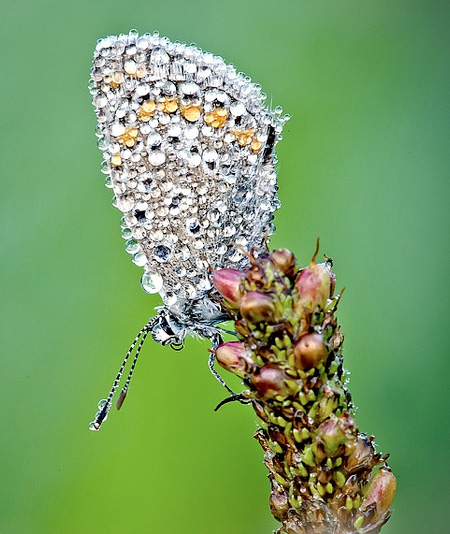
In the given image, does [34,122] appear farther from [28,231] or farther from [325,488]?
[325,488]

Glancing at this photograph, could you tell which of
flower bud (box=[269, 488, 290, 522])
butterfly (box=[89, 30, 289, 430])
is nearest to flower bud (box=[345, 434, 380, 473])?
flower bud (box=[269, 488, 290, 522])

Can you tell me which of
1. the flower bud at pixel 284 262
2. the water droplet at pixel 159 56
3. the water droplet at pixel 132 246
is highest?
the water droplet at pixel 159 56

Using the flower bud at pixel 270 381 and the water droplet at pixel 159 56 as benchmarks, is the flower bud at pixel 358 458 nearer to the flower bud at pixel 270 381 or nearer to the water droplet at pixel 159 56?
the flower bud at pixel 270 381

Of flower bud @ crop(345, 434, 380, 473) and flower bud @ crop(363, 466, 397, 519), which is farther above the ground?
flower bud @ crop(345, 434, 380, 473)

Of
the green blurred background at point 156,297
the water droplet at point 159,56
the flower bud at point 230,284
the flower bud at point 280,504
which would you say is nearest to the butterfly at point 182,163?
the water droplet at point 159,56

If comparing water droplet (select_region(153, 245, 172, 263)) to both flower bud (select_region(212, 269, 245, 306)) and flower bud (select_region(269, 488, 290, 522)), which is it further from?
flower bud (select_region(269, 488, 290, 522))

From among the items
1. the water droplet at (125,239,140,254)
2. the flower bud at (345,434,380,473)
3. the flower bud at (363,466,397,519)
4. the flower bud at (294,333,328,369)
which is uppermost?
the water droplet at (125,239,140,254)

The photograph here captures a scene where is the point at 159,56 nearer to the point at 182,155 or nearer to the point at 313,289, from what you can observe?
the point at 182,155

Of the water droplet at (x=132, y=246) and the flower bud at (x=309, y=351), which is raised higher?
the water droplet at (x=132, y=246)
